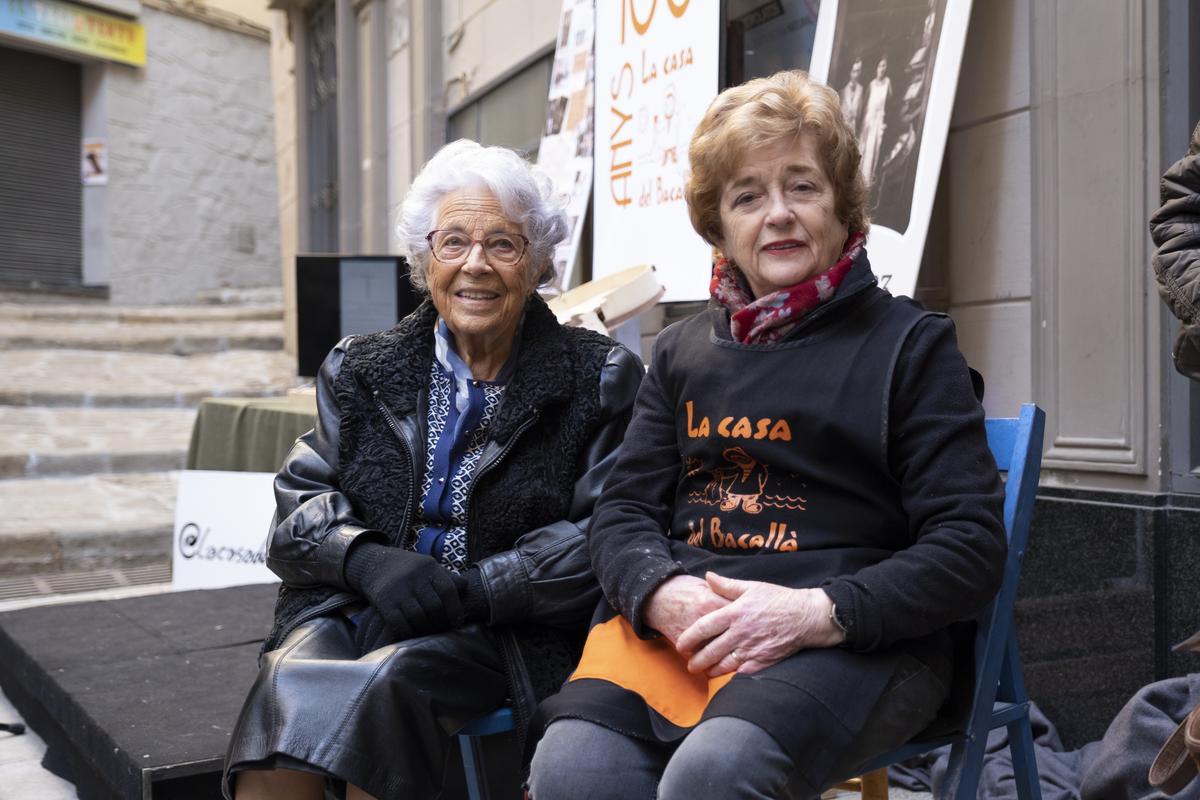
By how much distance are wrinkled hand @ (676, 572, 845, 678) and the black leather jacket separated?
1.51ft

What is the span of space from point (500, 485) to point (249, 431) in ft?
11.8

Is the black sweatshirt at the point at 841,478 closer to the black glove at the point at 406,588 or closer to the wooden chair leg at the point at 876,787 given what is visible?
the black glove at the point at 406,588

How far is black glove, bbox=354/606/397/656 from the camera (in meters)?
2.01

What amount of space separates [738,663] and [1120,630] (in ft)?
5.19

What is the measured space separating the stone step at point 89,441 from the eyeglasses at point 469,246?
6.79 m

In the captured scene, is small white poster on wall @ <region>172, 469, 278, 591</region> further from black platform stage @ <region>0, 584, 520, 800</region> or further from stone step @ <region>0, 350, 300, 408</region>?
stone step @ <region>0, 350, 300, 408</region>

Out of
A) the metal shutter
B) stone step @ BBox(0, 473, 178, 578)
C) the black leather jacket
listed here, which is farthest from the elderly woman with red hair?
the metal shutter

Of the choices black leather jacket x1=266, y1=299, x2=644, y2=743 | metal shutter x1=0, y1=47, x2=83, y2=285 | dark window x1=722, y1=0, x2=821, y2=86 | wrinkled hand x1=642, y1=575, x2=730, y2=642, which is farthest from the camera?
metal shutter x1=0, y1=47, x2=83, y2=285

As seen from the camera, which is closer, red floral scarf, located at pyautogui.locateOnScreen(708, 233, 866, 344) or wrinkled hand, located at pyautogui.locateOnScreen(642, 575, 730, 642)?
wrinkled hand, located at pyautogui.locateOnScreen(642, 575, 730, 642)

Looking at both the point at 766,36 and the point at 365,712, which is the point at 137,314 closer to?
the point at 766,36

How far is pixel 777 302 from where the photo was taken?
1.81m

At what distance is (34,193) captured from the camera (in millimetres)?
15766

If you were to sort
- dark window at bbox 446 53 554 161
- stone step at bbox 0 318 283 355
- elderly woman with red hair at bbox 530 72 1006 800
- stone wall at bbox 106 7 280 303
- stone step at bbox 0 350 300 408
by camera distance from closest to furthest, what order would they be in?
elderly woman with red hair at bbox 530 72 1006 800 → dark window at bbox 446 53 554 161 → stone step at bbox 0 350 300 408 → stone step at bbox 0 318 283 355 → stone wall at bbox 106 7 280 303

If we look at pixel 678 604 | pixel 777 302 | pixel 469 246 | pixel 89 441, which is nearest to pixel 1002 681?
pixel 678 604
